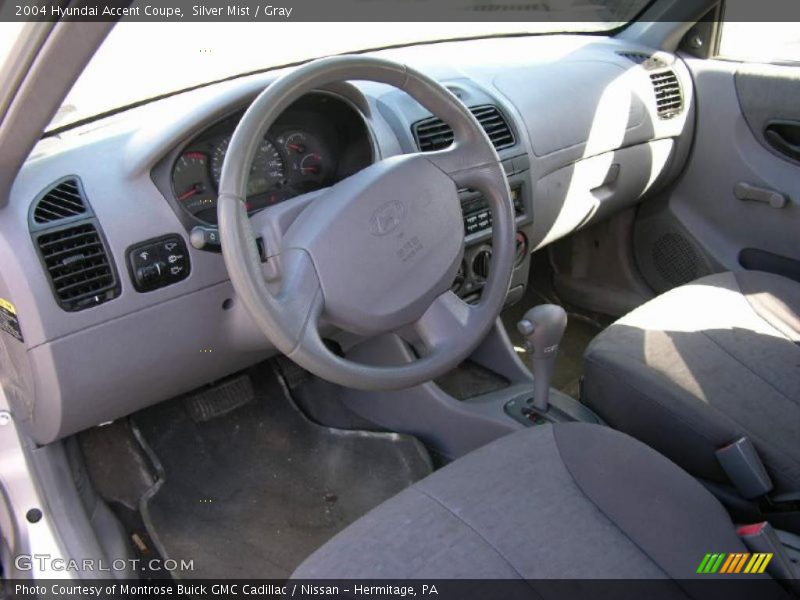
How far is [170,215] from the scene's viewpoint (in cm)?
151

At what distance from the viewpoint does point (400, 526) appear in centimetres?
127

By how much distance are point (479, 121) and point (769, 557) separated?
3.94ft

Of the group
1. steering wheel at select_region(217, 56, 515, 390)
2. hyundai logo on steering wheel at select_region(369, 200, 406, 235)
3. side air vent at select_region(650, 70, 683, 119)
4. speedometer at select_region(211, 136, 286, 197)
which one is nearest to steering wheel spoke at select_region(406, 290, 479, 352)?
steering wheel at select_region(217, 56, 515, 390)

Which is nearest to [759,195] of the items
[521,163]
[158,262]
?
[521,163]

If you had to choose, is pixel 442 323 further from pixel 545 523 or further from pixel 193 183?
pixel 193 183

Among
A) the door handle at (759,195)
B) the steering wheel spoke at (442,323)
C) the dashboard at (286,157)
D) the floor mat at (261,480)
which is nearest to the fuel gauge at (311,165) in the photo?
the dashboard at (286,157)

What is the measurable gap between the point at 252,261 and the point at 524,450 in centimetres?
58

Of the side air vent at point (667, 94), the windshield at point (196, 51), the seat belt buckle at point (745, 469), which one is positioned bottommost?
the seat belt buckle at point (745, 469)

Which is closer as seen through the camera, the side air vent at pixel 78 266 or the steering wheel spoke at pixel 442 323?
the side air vent at pixel 78 266

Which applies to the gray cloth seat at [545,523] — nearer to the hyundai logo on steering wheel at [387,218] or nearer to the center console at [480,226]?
the hyundai logo on steering wheel at [387,218]

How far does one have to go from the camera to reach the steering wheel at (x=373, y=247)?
1258 mm

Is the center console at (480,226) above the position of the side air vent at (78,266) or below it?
below

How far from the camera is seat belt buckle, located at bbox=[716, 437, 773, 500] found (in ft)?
4.74

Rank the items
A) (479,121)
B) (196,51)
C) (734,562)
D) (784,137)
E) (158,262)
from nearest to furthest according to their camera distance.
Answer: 1. (734,562)
2. (158,262)
3. (196,51)
4. (479,121)
5. (784,137)
